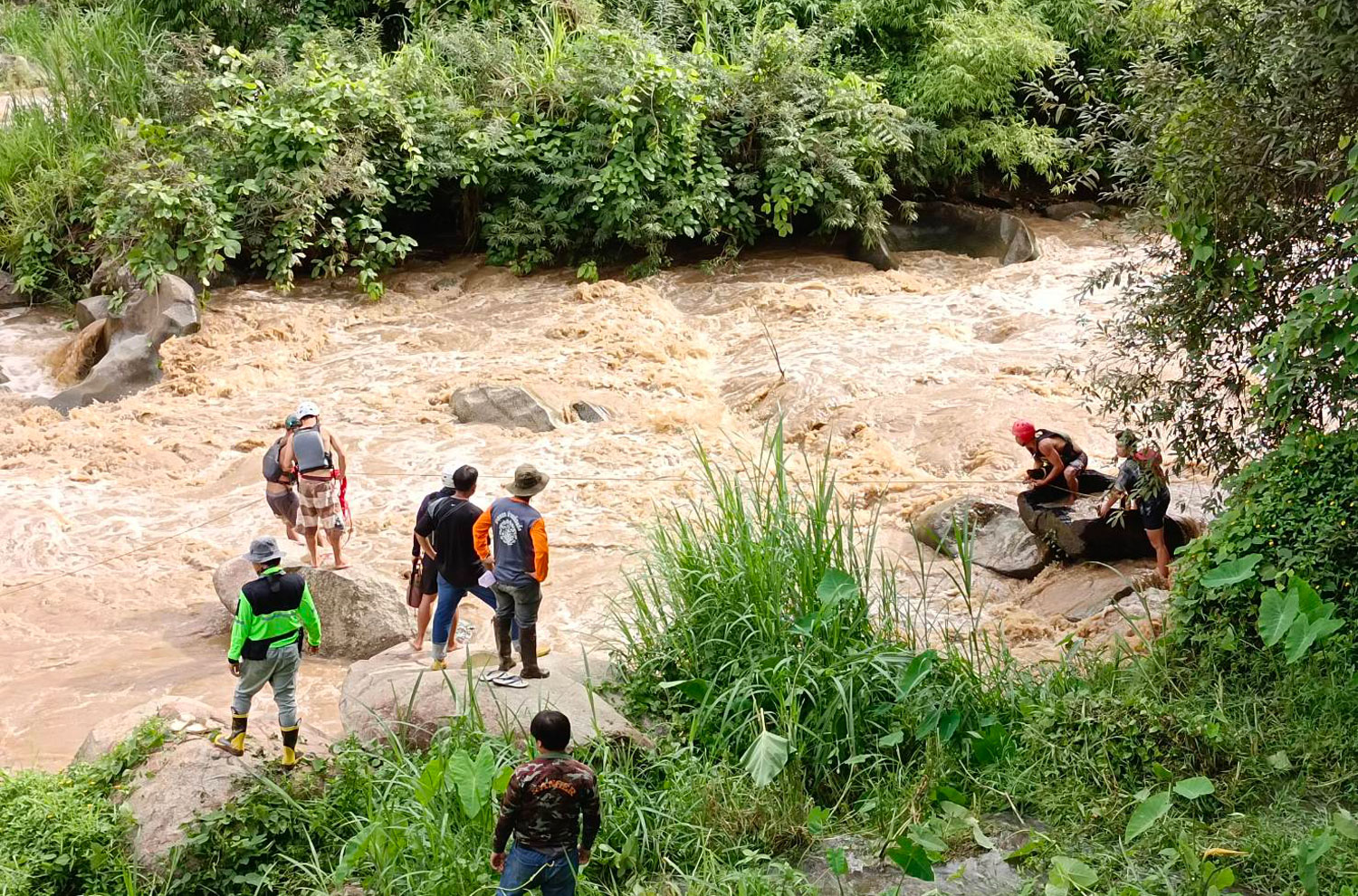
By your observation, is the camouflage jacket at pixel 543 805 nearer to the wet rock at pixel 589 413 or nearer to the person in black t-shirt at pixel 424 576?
the person in black t-shirt at pixel 424 576

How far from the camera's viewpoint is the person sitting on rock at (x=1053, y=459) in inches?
346

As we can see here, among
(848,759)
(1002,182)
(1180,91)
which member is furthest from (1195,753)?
(1002,182)

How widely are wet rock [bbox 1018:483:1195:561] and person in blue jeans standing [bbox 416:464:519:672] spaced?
3.98 meters

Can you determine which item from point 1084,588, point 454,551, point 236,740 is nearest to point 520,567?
point 454,551

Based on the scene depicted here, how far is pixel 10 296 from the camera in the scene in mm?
15773

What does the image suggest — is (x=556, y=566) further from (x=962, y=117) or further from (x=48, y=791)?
(x=962, y=117)

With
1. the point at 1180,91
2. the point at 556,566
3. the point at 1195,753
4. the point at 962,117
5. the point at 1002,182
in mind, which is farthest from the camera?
the point at 1002,182

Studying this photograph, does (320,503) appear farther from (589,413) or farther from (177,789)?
(589,413)

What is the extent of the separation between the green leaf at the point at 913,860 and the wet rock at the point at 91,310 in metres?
12.7

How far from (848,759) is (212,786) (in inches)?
105

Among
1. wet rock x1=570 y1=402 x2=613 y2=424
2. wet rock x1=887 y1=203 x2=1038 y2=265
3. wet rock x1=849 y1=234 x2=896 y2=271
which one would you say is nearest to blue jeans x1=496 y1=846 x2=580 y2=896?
wet rock x1=570 y1=402 x2=613 y2=424

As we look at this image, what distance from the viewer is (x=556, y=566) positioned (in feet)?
31.2

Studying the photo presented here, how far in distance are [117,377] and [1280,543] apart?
11.3m

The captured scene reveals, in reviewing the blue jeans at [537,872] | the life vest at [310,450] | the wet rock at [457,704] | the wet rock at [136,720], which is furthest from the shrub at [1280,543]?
the life vest at [310,450]
